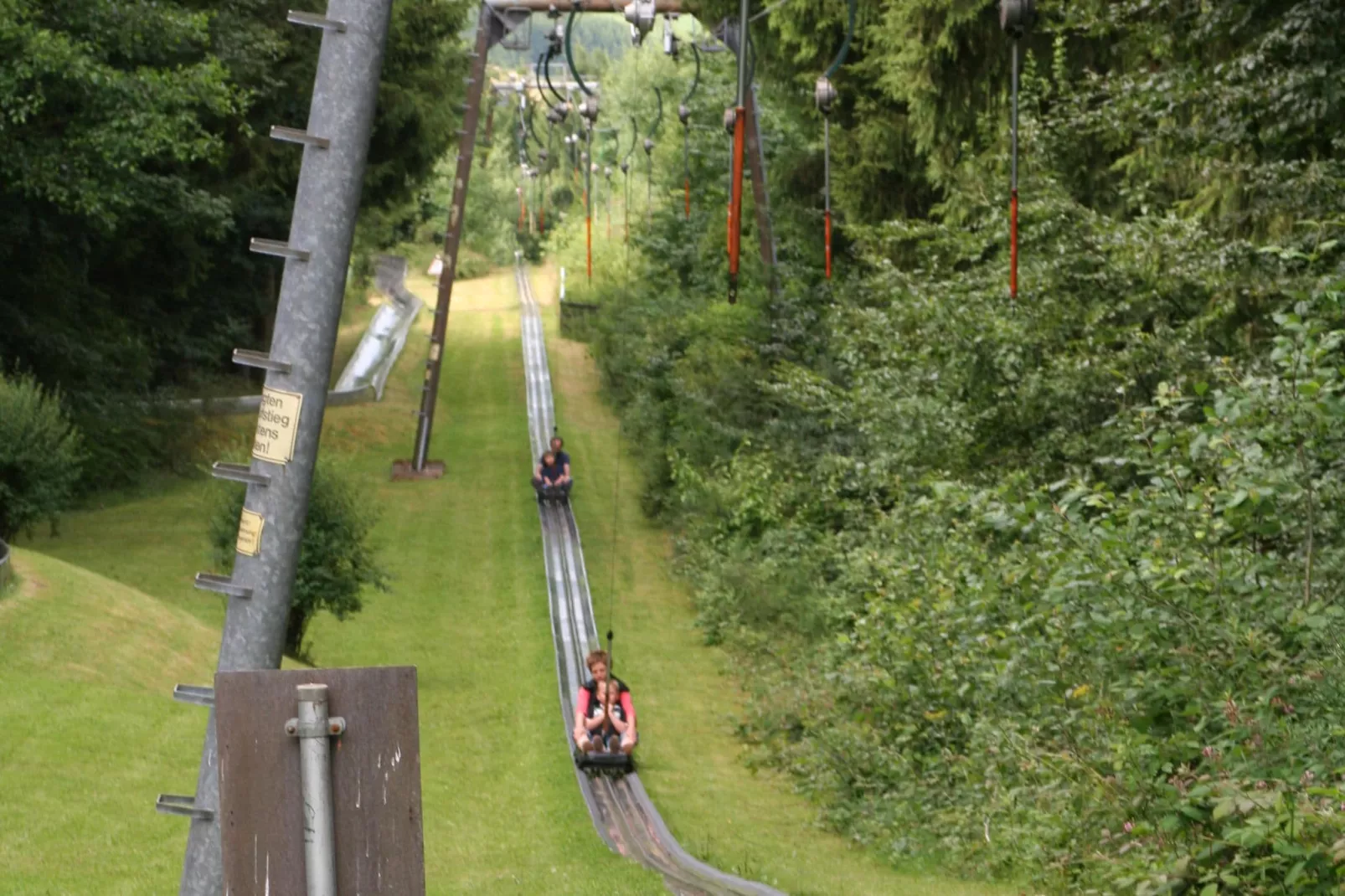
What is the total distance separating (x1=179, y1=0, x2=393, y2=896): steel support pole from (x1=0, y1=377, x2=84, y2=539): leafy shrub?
17342mm

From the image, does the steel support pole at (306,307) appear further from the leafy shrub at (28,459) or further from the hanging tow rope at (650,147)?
the leafy shrub at (28,459)

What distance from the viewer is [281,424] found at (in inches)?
160

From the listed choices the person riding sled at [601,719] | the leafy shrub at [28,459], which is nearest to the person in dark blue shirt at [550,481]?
the leafy shrub at [28,459]

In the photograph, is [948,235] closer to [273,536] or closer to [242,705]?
[273,536]

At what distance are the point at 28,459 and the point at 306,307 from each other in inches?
689

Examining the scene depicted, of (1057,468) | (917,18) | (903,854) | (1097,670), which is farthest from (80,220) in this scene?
(1097,670)

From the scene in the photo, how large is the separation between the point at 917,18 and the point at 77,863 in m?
12.0

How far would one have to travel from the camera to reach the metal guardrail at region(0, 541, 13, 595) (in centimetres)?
1577

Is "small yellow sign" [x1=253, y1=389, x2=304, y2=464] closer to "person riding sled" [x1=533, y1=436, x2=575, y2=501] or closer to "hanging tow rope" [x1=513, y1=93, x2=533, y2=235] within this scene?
"person riding sled" [x1=533, y1=436, x2=575, y2=501]

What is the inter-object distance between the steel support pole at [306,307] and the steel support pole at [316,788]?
1.23 m

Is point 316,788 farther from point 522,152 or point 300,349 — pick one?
point 522,152

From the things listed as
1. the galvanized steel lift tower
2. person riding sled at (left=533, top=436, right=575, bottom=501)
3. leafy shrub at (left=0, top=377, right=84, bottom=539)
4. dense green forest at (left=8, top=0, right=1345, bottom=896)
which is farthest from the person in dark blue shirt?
the galvanized steel lift tower

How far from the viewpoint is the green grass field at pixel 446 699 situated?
10.5 meters

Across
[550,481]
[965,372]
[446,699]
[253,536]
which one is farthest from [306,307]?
[550,481]
